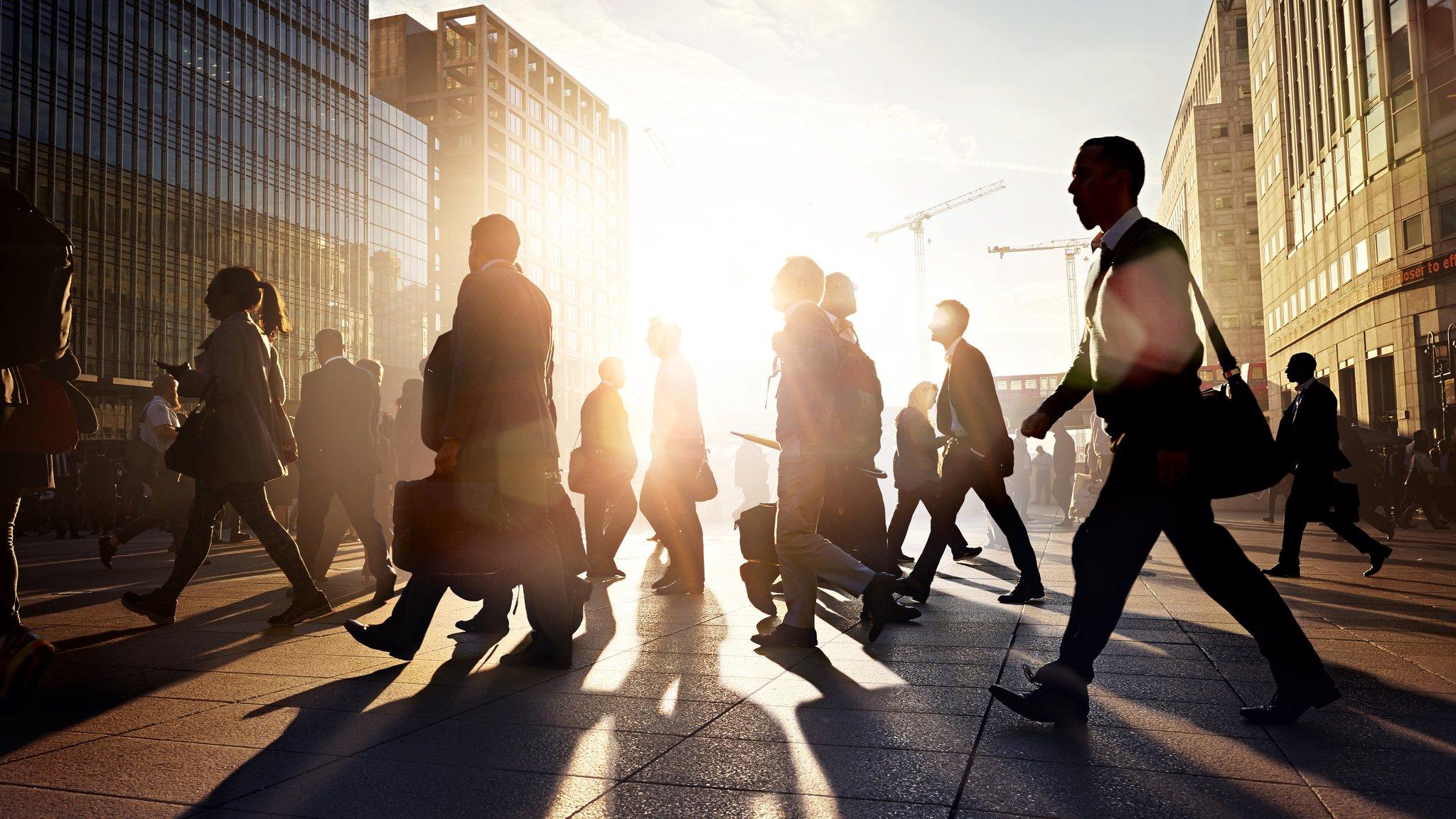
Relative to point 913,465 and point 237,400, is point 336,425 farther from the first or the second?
point 913,465

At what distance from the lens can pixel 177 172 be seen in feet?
170

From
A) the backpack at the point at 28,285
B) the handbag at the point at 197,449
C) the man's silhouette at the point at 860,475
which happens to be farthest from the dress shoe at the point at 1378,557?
the backpack at the point at 28,285

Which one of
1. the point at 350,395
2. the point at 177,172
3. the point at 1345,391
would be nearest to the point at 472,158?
the point at 177,172

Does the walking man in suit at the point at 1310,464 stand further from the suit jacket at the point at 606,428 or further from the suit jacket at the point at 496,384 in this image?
the suit jacket at the point at 496,384

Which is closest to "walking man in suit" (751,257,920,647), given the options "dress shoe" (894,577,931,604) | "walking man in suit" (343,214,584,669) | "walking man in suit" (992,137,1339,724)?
"walking man in suit" (343,214,584,669)

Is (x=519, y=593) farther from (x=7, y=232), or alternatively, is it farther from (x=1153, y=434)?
(x=1153, y=434)

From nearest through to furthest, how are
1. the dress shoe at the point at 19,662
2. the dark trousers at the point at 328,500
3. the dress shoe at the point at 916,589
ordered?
the dress shoe at the point at 19,662, the dress shoe at the point at 916,589, the dark trousers at the point at 328,500

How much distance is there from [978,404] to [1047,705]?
3202 mm

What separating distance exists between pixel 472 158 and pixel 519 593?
102931 millimetres

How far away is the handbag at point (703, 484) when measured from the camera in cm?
758

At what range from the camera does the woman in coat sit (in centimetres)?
559

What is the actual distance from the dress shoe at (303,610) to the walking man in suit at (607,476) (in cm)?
249

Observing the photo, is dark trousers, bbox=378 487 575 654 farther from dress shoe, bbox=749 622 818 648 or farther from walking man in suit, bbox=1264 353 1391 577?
walking man in suit, bbox=1264 353 1391 577

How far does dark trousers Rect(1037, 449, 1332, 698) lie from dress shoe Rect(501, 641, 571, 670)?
195 cm
